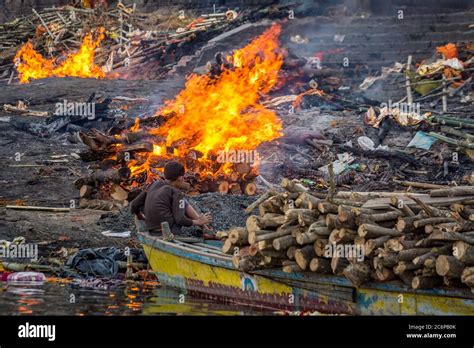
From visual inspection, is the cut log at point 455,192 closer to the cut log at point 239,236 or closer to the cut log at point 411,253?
the cut log at point 411,253

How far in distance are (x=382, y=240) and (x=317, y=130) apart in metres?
14.3

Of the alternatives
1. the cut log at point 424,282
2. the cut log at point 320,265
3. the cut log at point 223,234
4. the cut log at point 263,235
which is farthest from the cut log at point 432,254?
the cut log at point 223,234

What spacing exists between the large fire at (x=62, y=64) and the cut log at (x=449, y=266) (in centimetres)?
2666

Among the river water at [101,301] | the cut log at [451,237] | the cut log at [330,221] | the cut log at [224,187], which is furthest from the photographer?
the cut log at [224,187]

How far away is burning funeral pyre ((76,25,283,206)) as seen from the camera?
64.7 ft

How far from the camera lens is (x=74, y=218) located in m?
18.7

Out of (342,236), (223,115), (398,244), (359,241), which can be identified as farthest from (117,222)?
(398,244)

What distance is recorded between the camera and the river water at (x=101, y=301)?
12219 millimetres

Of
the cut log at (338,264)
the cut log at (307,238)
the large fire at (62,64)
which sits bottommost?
the cut log at (338,264)

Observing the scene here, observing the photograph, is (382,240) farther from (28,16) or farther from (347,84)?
(28,16)

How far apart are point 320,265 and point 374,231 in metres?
0.88

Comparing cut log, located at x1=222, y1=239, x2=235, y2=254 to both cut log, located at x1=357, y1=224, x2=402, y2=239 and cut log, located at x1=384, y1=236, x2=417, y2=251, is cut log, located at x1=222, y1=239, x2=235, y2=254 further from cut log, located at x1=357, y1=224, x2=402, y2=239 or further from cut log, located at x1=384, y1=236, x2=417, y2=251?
cut log, located at x1=384, y1=236, x2=417, y2=251

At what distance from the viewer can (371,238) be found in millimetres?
10641
